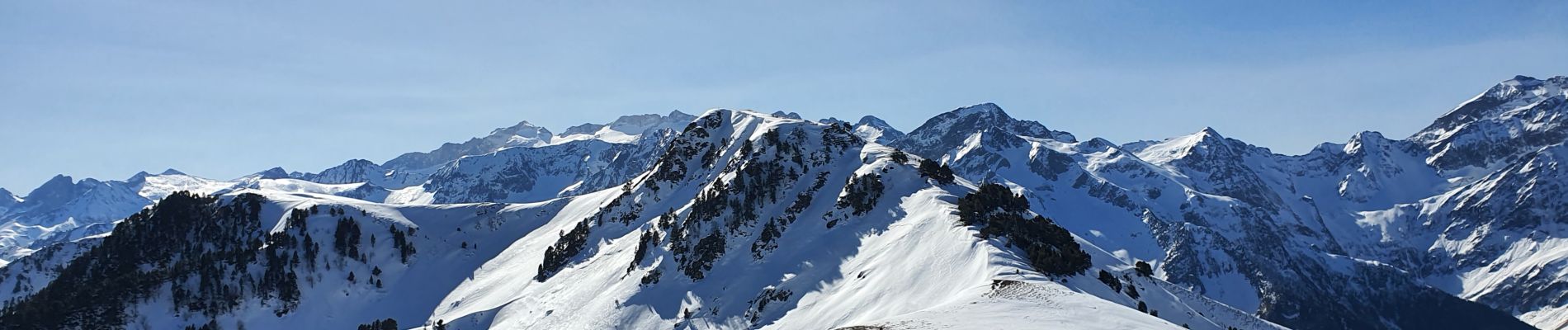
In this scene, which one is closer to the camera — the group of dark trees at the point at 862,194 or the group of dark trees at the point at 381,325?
the group of dark trees at the point at 862,194

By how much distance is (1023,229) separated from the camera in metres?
117

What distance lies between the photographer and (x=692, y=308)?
144250 mm

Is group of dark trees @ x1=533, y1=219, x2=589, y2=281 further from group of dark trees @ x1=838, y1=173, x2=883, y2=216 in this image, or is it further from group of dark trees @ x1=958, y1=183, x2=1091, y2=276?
group of dark trees @ x1=958, y1=183, x2=1091, y2=276

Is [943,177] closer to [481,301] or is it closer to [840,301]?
[840,301]

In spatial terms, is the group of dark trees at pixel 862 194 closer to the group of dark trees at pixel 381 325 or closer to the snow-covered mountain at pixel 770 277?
the snow-covered mountain at pixel 770 277

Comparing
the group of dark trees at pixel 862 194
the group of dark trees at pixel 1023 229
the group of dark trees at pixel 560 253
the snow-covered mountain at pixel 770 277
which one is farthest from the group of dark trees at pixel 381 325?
the group of dark trees at pixel 1023 229

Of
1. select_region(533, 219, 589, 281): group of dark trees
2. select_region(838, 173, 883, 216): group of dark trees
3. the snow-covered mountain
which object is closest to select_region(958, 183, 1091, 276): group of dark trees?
the snow-covered mountain

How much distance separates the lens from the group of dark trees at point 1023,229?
98.0 metres

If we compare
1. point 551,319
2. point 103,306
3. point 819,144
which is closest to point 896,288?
point 551,319

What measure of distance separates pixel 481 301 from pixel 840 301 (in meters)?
93.3

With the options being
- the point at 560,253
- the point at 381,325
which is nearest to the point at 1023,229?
the point at 560,253

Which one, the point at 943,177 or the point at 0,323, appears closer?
the point at 943,177

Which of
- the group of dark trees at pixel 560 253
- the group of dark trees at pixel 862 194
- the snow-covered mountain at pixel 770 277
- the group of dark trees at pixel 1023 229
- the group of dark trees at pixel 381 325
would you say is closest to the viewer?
the snow-covered mountain at pixel 770 277

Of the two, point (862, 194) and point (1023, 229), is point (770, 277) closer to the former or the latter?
point (862, 194)
